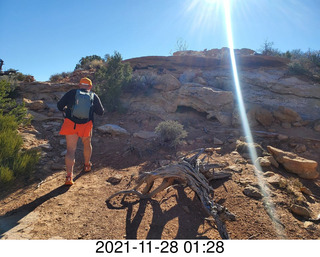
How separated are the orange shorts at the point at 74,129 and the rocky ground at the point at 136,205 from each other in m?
0.87

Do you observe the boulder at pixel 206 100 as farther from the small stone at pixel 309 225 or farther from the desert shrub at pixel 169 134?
the small stone at pixel 309 225

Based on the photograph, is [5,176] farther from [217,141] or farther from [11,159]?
[217,141]

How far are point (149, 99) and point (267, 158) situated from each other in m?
5.24

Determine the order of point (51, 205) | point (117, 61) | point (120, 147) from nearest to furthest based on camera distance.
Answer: point (51, 205), point (120, 147), point (117, 61)

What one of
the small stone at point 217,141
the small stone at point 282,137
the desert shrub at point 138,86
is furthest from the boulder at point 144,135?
the small stone at point 282,137

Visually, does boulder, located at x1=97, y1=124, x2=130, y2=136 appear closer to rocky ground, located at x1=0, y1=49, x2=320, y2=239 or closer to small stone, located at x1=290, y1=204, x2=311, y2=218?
rocky ground, located at x1=0, y1=49, x2=320, y2=239

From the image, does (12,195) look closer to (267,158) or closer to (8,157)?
(8,157)

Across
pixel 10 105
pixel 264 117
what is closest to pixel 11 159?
pixel 10 105

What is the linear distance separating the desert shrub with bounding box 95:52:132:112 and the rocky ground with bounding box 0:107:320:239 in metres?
3.04

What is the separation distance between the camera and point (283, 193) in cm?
290

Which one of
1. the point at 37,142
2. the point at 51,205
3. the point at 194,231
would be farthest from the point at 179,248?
the point at 37,142

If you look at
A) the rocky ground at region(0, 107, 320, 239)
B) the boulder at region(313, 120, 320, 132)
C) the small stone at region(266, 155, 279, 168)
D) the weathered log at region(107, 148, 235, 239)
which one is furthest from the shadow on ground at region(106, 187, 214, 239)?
the boulder at region(313, 120, 320, 132)

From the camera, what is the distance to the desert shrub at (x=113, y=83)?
7.30m

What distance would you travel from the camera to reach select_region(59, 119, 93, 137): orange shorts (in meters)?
2.99
